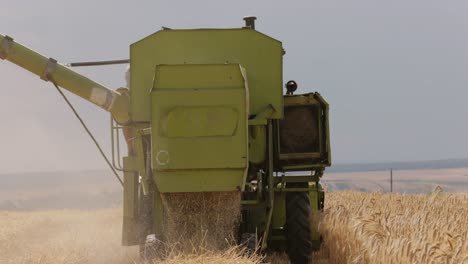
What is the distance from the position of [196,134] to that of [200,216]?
0.91 m

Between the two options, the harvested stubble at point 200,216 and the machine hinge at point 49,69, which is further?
the machine hinge at point 49,69

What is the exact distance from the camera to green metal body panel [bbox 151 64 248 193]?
293 inches

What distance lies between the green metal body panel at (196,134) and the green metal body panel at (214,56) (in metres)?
1.05

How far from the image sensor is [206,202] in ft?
25.5

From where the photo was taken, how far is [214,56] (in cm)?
876

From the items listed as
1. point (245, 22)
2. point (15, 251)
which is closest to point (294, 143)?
point (245, 22)

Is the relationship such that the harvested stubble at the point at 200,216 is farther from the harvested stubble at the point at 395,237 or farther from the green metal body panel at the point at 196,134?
the harvested stubble at the point at 395,237

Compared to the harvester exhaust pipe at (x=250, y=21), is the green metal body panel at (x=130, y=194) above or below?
below

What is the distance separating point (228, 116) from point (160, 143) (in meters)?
0.73

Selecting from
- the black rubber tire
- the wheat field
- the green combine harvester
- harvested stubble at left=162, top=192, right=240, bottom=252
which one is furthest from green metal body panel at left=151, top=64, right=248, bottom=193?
the black rubber tire

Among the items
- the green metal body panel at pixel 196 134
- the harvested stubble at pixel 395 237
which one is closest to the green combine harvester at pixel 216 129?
the green metal body panel at pixel 196 134

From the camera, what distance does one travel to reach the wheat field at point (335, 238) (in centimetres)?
673

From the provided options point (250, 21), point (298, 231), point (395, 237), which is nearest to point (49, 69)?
point (250, 21)

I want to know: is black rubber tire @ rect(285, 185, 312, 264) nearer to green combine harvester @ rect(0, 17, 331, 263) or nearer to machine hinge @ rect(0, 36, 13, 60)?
green combine harvester @ rect(0, 17, 331, 263)
